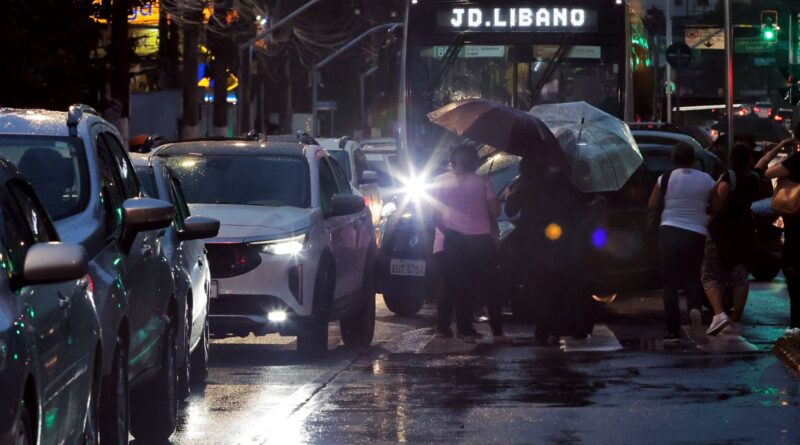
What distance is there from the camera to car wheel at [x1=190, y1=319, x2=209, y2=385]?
12953 mm

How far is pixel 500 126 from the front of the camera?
17359mm

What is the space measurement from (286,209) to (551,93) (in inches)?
331

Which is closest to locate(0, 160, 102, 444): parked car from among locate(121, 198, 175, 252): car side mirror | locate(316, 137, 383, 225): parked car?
locate(121, 198, 175, 252): car side mirror

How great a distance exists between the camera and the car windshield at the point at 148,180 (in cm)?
1311

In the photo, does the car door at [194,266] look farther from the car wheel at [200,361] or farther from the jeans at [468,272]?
the jeans at [468,272]

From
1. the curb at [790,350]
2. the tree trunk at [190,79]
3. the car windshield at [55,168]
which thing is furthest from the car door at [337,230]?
the tree trunk at [190,79]

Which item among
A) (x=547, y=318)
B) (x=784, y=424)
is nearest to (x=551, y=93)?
(x=547, y=318)

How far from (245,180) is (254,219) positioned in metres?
0.93

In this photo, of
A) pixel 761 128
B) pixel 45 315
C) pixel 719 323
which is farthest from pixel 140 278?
pixel 761 128

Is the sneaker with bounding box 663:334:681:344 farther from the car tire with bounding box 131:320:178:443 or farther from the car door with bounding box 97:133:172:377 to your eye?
the car tire with bounding box 131:320:178:443

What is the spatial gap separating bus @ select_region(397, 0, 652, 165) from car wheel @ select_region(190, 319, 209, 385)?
10630mm

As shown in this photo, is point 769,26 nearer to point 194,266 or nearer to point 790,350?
point 790,350

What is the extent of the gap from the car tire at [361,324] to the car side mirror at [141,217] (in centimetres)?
714

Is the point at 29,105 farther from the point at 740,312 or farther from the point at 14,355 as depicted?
the point at 14,355
